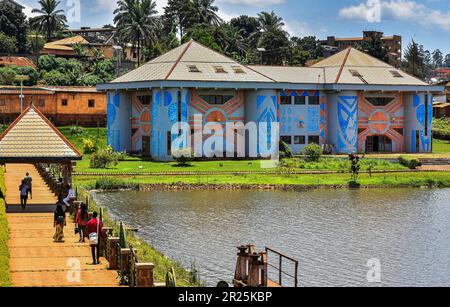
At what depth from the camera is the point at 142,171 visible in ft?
212

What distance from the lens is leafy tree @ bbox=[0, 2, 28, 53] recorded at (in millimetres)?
135000

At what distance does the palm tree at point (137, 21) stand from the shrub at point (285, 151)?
37.9 metres

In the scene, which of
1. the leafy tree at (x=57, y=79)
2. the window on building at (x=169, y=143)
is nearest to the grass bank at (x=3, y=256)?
the window on building at (x=169, y=143)

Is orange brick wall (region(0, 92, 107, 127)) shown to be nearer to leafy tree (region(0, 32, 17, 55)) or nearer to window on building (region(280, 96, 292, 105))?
window on building (region(280, 96, 292, 105))

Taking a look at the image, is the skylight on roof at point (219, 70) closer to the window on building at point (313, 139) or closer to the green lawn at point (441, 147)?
the window on building at point (313, 139)

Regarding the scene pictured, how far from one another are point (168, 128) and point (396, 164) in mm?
18974

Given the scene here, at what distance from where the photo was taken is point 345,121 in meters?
80.8

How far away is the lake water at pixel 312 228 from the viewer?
3088cm

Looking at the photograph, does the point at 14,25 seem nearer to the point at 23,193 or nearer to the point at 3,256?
the point at 23,193

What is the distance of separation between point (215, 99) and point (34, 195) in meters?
32.7

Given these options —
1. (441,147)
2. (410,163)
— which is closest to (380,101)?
(441,147)
